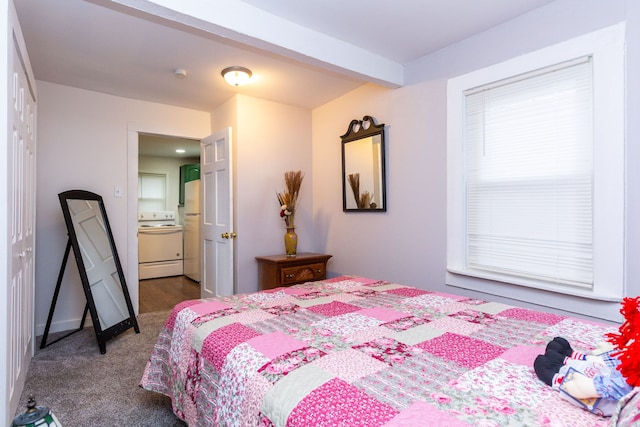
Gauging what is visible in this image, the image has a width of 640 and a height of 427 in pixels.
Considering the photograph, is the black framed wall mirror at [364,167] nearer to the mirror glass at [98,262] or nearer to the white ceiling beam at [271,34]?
the white ceiling beam at [271,34]

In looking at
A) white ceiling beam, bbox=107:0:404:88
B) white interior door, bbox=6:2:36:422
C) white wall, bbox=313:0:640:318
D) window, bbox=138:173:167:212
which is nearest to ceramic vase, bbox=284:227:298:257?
white wall, bbox=313:0:640:318

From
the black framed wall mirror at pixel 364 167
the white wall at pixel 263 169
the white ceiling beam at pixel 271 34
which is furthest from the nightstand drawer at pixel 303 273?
the white ceiling beam at pixel 271 34

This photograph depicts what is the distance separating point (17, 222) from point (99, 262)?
4.23ft

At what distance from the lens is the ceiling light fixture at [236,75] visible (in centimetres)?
285

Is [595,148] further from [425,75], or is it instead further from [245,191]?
[245,191]

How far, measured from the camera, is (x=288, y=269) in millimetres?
3281

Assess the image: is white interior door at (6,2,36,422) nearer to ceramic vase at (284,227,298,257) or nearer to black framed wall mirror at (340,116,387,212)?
ceramic vase at (284,227,298,257)

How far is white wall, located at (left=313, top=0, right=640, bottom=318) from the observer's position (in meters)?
1.77

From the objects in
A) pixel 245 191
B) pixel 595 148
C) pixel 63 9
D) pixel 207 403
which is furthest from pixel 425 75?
pixel 207 403

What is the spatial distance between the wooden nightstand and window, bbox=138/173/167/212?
4.04 meters

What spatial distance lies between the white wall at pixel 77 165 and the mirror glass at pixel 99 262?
287 millimetres

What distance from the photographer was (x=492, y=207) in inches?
92.7

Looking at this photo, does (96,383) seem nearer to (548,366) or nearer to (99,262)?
(99,262)

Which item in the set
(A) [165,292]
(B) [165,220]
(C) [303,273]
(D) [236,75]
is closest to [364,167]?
(C) [303,273]
